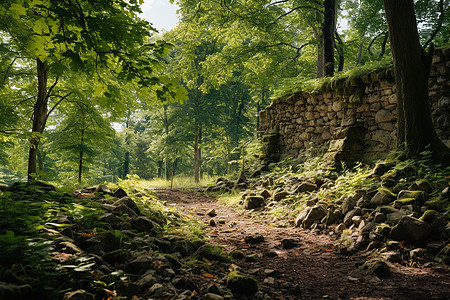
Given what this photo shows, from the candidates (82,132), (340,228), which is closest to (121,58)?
(340,228)

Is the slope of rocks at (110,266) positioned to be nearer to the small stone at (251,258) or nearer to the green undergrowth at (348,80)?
the small stone at (251,258)

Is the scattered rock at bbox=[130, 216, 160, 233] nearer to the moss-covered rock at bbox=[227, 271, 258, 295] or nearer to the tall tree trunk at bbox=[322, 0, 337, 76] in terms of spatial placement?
the moss-covered rock at bbox=[227, 271, 258, 295]

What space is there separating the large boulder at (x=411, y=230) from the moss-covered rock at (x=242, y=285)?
2.17 metres

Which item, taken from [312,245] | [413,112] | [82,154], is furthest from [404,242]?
[82,154]

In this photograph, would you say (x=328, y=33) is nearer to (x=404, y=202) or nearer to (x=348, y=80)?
(x=348, y=80)

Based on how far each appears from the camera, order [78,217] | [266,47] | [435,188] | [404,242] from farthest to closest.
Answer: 1. [266,47]
2. [435,188]
3. [404,242]
4. [78,217]

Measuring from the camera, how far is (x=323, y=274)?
2924mm

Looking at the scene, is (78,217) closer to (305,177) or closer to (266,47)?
(305,177)

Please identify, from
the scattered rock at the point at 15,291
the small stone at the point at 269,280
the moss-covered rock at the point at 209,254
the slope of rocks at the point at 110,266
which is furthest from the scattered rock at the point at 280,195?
the scattered rock at the point at 15,291

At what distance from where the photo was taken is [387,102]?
6.21 m

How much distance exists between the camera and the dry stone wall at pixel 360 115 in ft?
17.7

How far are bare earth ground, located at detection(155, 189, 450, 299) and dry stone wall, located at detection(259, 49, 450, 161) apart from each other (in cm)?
343

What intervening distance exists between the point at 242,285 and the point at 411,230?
7.80 ft

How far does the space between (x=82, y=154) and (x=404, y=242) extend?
43.4 feet
